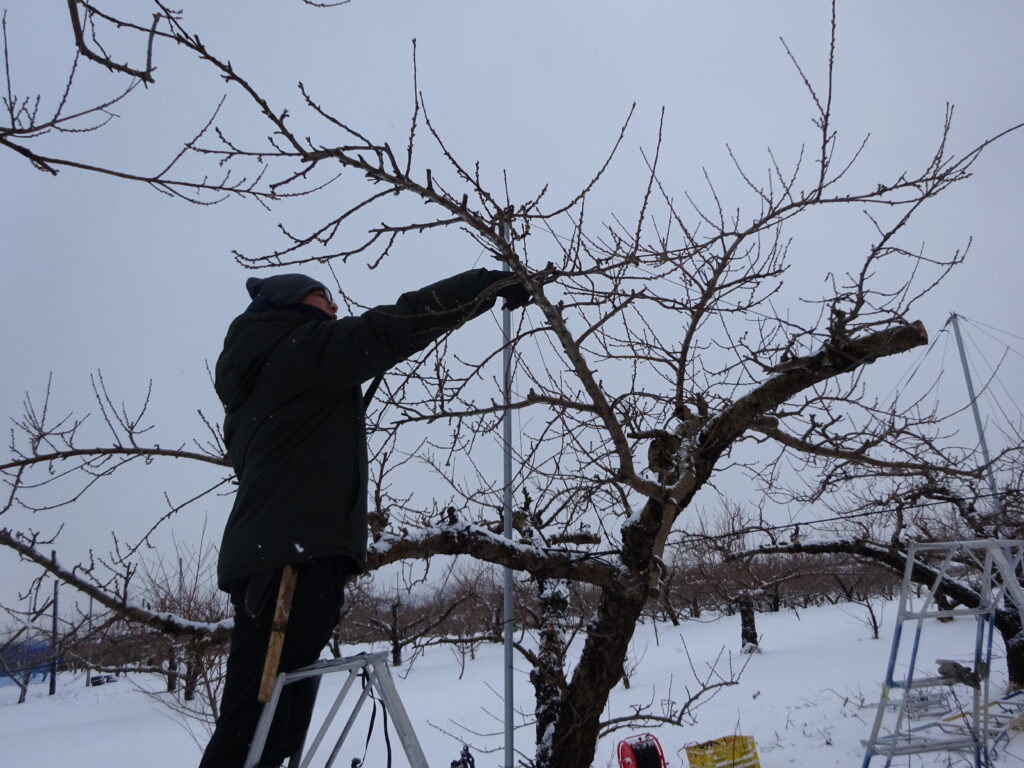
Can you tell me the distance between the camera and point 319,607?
1.79 meters

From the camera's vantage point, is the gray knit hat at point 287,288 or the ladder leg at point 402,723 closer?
the ladder leg at point 402,723

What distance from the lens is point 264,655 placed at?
170cm

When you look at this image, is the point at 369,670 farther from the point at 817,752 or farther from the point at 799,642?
the point at 799,642

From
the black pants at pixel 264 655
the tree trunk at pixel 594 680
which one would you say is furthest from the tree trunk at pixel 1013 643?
the black pants at pixel 264 655

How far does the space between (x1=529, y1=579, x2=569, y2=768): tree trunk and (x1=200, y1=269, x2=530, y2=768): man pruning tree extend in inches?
81.7

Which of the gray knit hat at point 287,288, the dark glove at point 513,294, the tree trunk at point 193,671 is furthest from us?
the tree trunk at point 193,671

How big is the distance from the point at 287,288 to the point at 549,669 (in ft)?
9.38

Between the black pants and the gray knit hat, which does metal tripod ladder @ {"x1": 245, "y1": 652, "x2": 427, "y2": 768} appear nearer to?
the black pants

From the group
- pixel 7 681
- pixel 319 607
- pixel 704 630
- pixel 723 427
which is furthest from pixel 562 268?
pixel 7 681

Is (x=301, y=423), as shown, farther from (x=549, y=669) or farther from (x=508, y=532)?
(x=549, y=669)

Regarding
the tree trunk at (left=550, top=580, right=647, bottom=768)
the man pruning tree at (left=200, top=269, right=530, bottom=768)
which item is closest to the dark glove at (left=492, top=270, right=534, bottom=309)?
the man pruning tree at (left=200, top=269, right=530, bottom=768)

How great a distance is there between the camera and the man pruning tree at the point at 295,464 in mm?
1727

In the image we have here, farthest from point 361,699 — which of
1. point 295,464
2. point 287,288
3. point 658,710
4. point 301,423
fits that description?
point 658,710

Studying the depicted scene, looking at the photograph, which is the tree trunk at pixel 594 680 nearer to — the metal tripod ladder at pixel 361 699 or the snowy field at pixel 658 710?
the metal tripod ladder at pixel 361 699
